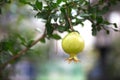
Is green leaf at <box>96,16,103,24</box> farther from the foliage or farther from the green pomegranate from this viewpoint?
the green pomegranate

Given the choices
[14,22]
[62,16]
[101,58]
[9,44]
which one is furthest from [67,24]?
[101,58]

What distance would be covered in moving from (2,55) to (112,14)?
12.2ft

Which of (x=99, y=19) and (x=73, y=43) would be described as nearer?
(x=73, y=43)

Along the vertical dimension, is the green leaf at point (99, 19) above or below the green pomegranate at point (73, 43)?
above

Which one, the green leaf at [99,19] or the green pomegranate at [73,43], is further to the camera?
the green leaf at [99,19]

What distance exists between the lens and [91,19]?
3.21ft

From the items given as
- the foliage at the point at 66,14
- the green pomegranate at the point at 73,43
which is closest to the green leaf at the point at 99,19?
the foliage at the point at 66,14

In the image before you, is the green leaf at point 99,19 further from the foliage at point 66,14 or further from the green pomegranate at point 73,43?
the green pomegranate at point 73,43

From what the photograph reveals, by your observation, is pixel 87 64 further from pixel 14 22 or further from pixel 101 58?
pixel 14 22

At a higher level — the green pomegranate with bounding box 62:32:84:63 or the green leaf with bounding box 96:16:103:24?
the green leaf with bounding box 96:16:103:24

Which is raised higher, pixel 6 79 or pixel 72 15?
pixel 72 15

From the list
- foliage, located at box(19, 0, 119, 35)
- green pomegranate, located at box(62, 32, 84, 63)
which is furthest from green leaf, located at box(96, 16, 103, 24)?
green pomegranate, located at box(62, 32, 84, 63)

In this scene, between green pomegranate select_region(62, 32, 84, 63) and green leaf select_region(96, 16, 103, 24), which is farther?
green leaf select_region(96, 16, 103, 24)

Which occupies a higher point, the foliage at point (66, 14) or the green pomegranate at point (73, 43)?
the foliage at point (66, 14)
